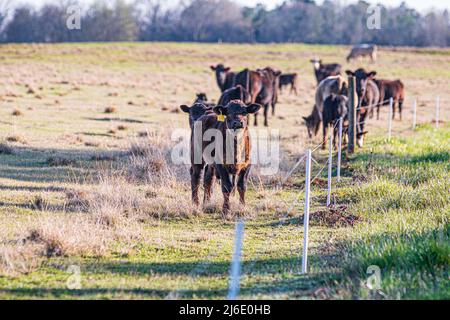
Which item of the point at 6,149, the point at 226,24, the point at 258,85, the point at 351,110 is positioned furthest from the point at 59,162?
the point at 226,24

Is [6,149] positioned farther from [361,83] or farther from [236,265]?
[361,83]

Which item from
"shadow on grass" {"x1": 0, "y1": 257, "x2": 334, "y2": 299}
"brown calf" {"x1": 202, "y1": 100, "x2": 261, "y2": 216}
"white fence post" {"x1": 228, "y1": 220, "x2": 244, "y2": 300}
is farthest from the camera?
"brown calf" {"x1": 202, "y1": 100, "x2": 261, "y2": 216}

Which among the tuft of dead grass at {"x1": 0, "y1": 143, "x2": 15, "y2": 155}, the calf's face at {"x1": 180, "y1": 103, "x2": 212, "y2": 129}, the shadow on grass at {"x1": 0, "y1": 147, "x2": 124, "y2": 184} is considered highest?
the calf's face at {"x1": 180, "y1": 103, "x2": 212, "y2": 129}

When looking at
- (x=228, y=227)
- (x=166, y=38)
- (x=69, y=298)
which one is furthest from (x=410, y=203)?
(x=166, y=38)

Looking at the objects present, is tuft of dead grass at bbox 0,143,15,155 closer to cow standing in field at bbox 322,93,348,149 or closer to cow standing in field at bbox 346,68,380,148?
cow standing in field at bbox 322,93,348,149

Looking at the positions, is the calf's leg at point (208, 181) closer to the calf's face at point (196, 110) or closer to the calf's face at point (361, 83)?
the calf's face at point (196, 110)

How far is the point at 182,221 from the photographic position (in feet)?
30.7

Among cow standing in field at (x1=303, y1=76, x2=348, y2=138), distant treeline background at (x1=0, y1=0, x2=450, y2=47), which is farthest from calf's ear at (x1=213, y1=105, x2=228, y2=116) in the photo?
distant treeline background at (x1=0, y1=0, x2=450, y2=47)

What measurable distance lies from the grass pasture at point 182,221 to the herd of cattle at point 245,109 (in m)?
0.46

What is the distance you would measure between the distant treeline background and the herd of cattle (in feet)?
187

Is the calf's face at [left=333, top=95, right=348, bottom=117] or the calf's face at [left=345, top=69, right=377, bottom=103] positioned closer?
the calf's face at [left=333, top=95, right=348, bottom=117]

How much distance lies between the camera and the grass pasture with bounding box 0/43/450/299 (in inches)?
247

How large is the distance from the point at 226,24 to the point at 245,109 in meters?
93.3

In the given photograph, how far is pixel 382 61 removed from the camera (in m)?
60.8
